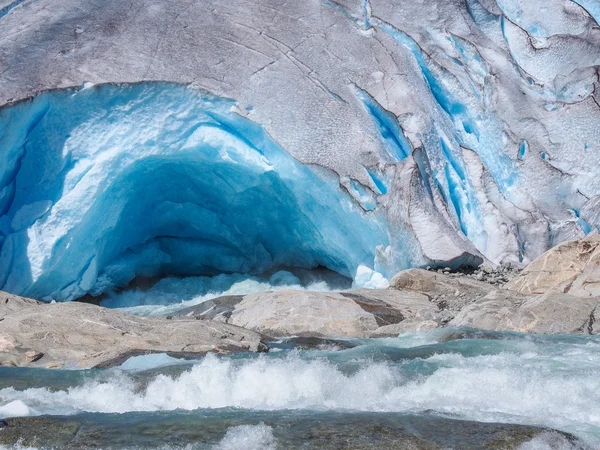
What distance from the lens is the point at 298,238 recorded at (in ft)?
38.9

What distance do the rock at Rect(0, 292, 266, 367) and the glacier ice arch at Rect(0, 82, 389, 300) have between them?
10.7 ft

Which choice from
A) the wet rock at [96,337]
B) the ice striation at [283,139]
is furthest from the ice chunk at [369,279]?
the wet rock at [96,337]

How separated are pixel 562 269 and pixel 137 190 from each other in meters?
6.63

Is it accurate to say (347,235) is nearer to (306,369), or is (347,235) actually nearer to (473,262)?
(473,262)

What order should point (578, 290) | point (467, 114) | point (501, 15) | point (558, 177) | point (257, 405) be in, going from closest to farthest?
point (257, 405) → point (578, 290) → point (558, 177) → point (467, 114) → point (501, 15)

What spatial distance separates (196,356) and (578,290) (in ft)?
14.5

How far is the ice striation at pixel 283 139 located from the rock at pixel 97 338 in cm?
347

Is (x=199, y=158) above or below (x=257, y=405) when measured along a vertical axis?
below

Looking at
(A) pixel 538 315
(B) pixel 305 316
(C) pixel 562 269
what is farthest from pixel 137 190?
(A) pixel 538 315

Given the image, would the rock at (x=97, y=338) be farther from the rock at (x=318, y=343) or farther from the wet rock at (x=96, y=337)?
the rock at (x=318, y=343)

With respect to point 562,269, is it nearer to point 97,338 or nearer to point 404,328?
point 404,328

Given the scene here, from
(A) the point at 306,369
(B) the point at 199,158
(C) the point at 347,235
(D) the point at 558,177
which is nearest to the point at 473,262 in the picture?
(C) the point at 347,235

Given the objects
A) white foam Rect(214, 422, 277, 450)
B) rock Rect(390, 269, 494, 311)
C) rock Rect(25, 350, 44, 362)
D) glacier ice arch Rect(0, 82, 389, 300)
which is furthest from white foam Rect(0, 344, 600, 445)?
glacier ice arch Rect(0, 82, 389, 300)

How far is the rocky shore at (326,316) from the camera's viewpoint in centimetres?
615
